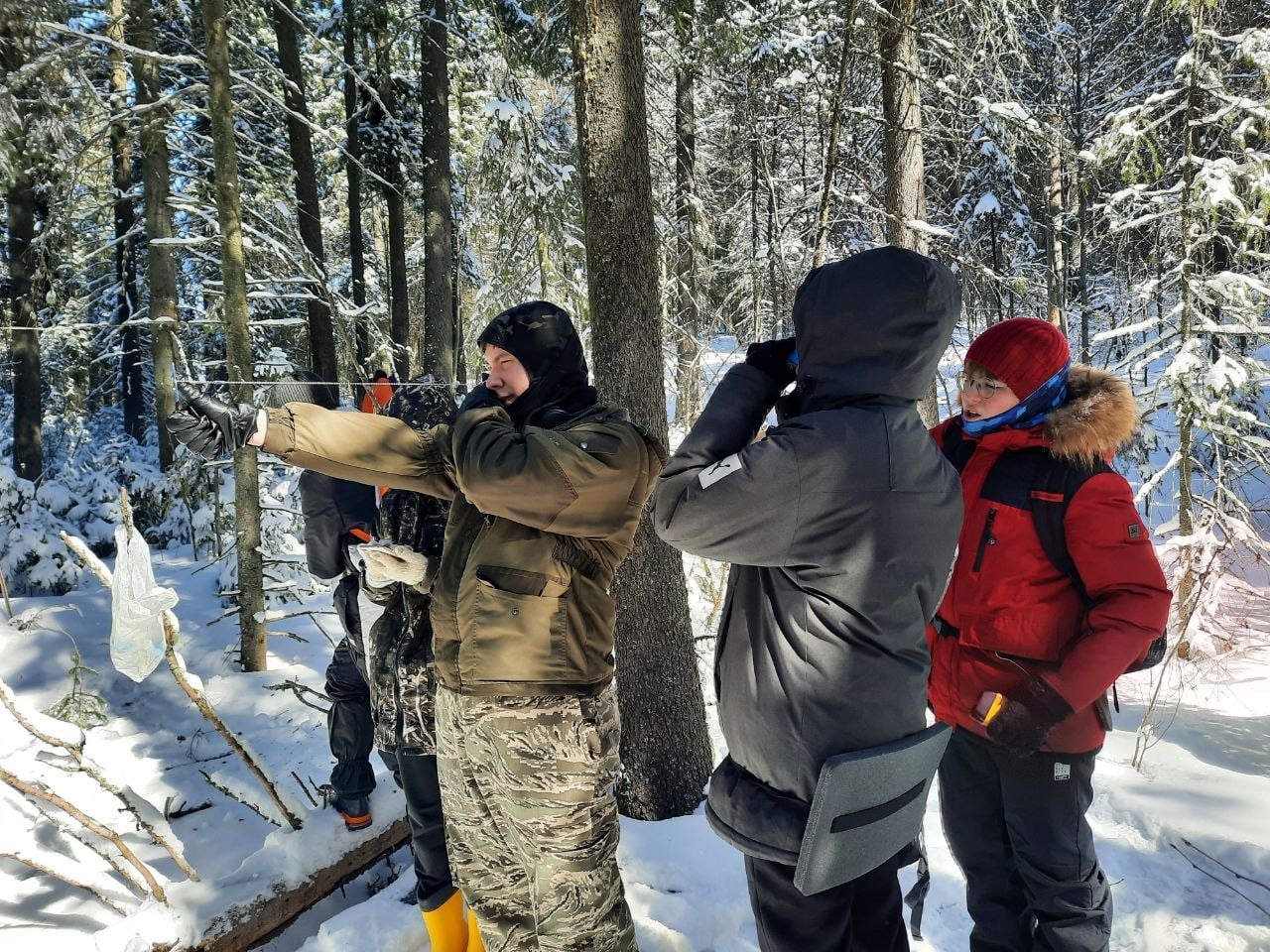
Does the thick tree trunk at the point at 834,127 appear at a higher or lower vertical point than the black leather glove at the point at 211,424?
higher

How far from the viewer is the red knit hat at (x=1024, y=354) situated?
7.09ft

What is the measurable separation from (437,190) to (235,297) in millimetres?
4206

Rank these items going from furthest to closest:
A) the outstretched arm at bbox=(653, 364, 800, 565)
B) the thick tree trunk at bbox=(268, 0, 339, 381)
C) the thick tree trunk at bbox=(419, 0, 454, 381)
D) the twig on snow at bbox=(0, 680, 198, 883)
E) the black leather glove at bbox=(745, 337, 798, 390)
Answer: the thick tree trunk at bbox=(268, 0, 339, 381) < the thick tree trunk at bbox=(419, 0, 454, 381) < the twig on snow at bbox=(0, 680, 198, 883) < the black leather glove at bbox=(745, 337, 798, 390) < the outstretched arm at bbox=(653, 364, 800, 565)

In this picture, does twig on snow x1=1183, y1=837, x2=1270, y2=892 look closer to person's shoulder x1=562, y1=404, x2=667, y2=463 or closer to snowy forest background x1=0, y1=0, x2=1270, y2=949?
snowy forest background x1=0, y1=0, x2=1270, y2=949

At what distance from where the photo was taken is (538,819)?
202 centimetres

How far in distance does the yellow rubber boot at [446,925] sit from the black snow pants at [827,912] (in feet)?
4.37

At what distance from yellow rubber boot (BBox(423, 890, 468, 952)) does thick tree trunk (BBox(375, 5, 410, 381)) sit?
9349 millimetres

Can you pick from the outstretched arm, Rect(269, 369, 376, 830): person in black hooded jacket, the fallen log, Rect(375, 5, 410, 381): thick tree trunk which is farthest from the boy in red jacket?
Rect(375, 5, 410, 381): thick tree trunk

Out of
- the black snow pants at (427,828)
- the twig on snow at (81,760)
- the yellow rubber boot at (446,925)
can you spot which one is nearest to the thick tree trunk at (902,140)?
the black snow pants at (427,828)

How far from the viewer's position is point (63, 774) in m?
3.42

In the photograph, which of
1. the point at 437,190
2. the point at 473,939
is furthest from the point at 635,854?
the point at 437,190

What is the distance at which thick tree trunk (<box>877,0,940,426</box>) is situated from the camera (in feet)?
20.7

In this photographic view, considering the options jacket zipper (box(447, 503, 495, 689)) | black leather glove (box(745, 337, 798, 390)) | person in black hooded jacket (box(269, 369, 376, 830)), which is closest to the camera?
black leather glove (box(745, 337, 798, 390))

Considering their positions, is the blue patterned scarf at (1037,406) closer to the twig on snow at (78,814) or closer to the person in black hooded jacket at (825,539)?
the person in black hooded jacket at (825,539)
